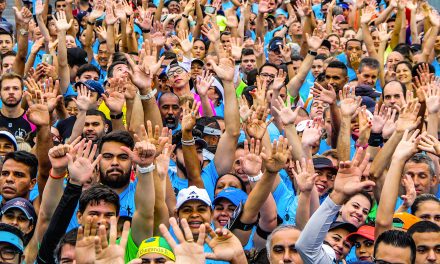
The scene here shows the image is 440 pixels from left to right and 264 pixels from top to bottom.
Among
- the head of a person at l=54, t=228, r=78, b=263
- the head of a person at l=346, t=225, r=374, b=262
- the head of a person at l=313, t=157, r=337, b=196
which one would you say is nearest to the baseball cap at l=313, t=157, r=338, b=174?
the head of a person at l=313, t=157, r=337, b=196

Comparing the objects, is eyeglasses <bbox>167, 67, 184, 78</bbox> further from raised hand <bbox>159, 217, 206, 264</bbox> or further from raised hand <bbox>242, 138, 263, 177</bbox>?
raised hand <bbox>159, 217, 206, 264</bbox>

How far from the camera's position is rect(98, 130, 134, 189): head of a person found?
6664mm

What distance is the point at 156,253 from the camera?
5359 millimetres

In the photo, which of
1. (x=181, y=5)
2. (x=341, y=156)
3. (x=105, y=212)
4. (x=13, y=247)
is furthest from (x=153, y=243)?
(x=181, y=5)

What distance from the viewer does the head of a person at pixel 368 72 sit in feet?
34.4

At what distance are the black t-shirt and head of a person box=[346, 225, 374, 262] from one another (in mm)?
3599

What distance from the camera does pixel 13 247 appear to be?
5.78 meters

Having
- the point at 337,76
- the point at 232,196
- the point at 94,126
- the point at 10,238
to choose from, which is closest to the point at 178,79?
the point at 94,126

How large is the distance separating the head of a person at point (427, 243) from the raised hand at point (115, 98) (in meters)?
3.03

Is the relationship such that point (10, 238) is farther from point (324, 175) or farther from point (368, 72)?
point (368, 72)

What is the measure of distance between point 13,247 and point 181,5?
9026 mm

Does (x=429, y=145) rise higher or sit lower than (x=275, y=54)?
lower

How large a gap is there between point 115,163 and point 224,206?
813 mm

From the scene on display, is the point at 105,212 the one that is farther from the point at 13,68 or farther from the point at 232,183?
the point at 13,68
